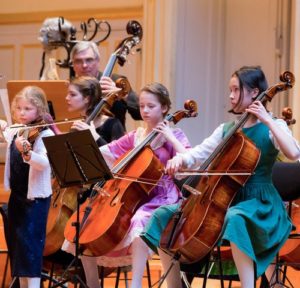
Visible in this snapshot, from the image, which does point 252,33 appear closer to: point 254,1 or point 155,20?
point 254,1

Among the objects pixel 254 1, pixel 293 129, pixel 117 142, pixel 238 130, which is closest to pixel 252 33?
pixel 254 1

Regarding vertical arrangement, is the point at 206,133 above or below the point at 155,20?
below

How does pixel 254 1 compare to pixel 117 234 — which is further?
pixel 254 1

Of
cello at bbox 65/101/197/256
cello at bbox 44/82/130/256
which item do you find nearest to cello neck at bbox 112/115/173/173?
cello at bbox 65/101/197/256

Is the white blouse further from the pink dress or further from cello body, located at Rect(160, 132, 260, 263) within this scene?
cello body, located at Rect(160, 132, 260, 263)

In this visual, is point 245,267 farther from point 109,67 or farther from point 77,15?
point 77,15

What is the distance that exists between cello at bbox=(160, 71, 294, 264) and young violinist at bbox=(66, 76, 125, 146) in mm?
856

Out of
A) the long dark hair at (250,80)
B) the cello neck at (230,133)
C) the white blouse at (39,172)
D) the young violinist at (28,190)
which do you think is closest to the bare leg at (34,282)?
the young violinist at (28,190)

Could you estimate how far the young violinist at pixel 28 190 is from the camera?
355 centimetres

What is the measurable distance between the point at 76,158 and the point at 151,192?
54cm

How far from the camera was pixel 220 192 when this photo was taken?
3025 millimetres

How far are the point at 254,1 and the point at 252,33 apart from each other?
0.79ft

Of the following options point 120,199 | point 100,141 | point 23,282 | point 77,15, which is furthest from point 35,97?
point 77,15

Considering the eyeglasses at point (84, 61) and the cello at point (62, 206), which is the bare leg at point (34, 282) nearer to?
the cello at point (62, 206)
